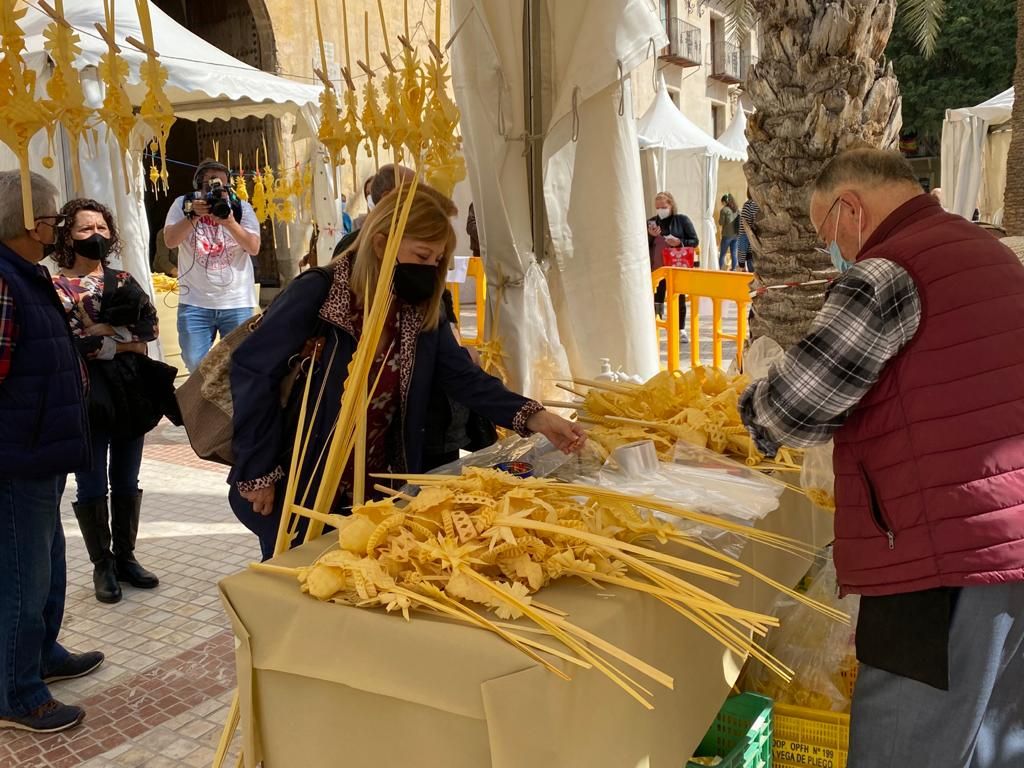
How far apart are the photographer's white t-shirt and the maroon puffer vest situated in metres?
4.99

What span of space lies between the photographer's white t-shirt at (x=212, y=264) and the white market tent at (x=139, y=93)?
0.47 metres

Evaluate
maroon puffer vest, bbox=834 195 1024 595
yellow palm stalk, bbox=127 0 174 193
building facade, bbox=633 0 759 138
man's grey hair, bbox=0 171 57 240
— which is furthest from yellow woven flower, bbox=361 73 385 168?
building facade, bbox=633 0 759 138

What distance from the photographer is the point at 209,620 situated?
3477 mm

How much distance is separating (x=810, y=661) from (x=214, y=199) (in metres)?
4.07

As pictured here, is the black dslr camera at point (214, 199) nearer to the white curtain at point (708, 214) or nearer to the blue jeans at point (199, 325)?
the blue jeans at point (199, 325)

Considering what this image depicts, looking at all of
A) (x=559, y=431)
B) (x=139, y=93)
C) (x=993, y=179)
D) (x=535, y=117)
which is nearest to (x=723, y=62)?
(x=993, y=179)

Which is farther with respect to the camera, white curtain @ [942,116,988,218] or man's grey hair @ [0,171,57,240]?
white curtain @ [942,116,988,218]

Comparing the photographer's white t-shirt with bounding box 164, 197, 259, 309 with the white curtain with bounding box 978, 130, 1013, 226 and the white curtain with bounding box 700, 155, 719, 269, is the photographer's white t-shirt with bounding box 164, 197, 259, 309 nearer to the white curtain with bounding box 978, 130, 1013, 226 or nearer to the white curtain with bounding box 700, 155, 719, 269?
the white curtain with bounding box 700, 155, 719, 269

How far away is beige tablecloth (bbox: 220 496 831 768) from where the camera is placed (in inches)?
50.8

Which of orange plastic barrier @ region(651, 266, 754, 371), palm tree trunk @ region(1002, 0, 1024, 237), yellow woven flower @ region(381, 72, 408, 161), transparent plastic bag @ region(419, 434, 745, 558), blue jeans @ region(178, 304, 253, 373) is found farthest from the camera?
palm tree trunk @ region(1002, 0, 1024, 237)

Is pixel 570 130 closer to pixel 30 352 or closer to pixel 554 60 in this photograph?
pixel 554 60

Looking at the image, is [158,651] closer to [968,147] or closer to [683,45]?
[968,147]

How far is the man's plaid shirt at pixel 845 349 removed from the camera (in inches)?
62.6

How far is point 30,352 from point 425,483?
1.51 metres
